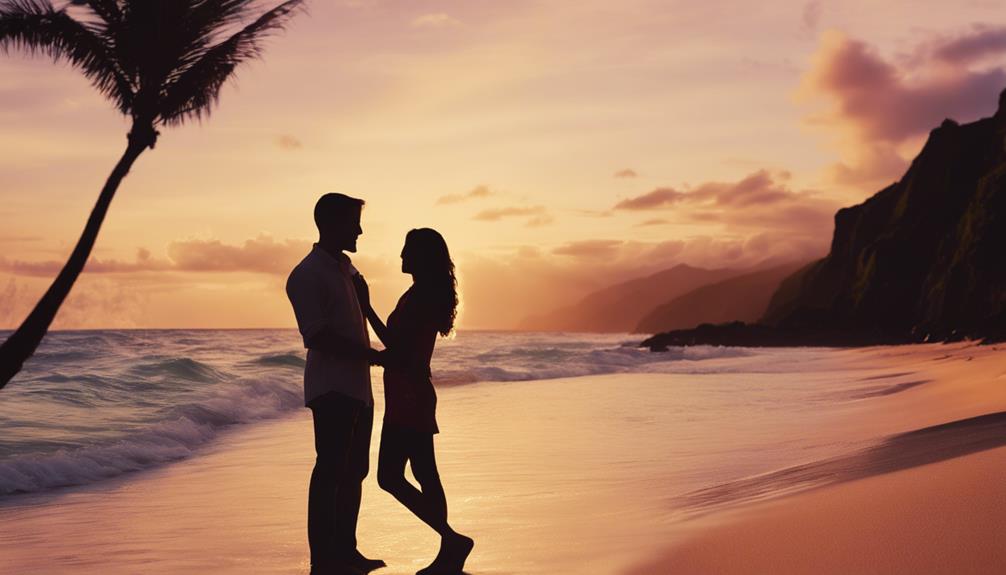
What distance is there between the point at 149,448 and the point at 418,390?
27.5 ft

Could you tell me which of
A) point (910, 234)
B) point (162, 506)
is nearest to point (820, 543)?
point (162, 506)

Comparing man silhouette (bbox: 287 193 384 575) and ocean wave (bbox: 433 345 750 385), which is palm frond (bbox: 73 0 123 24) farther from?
ocean wave (bbox: 433 345 750 385)

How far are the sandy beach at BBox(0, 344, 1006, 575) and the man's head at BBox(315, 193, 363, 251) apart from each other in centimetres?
206

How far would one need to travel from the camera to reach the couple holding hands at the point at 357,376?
17.1 ft

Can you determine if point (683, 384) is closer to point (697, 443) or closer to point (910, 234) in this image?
point (697, 443)

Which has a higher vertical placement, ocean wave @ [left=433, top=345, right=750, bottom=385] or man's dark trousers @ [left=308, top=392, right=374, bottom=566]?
man's dark trousers @ [left=308, top=392, right=374, bottom=566]

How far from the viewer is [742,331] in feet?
293

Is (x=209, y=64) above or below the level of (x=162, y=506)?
above

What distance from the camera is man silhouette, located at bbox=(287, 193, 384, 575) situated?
17.0 feet

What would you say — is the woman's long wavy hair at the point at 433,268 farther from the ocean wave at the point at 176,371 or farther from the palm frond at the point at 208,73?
the ocean wave at the point at 176,371

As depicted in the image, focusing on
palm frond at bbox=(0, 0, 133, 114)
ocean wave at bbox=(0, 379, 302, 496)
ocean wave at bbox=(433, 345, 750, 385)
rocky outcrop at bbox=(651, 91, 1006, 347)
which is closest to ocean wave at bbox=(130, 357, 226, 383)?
ocean wave at bbox=(0, 379, 302, 496)

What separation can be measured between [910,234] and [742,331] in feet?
56.9

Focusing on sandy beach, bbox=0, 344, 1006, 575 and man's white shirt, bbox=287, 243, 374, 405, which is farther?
man's white shirt, bbox=287, 243, 374, 405

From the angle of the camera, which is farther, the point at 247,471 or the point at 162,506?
the point at 247,471
